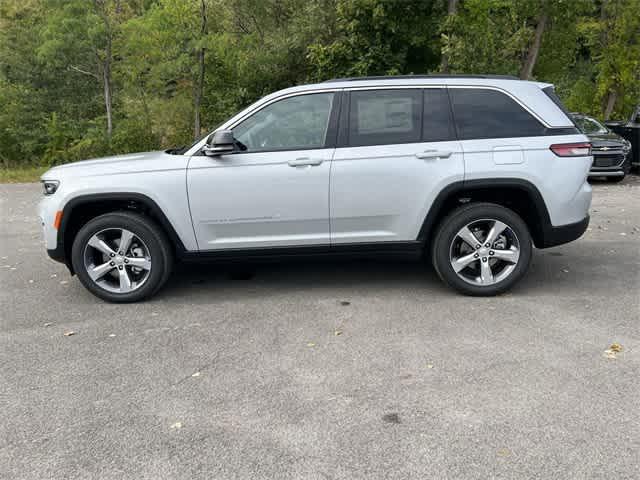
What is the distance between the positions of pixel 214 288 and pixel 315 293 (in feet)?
3.34

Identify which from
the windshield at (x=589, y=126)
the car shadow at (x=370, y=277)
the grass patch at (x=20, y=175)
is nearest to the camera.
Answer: the car shadow at (x=370, y=277)

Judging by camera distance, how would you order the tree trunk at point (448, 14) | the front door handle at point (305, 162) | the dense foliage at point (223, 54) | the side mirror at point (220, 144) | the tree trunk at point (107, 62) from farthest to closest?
1. the tree trunk at point (448, 14)
2. the dense foliage at point (223, 54)
3. the tree trunk at point (107, 62)
4. the front door handle at point (305, 162)
5. the side mirror at point (220, 144)

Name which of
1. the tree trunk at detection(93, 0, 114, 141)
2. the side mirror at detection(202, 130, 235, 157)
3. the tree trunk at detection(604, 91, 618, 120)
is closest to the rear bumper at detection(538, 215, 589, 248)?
the side mirror at detection(202, 130, 235, 157)

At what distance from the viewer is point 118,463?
3002 millimetres

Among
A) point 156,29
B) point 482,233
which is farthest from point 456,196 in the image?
point 156,29

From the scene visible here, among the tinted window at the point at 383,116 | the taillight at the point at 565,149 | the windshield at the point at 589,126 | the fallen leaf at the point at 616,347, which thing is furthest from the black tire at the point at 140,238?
the windshield at the point at 589,126

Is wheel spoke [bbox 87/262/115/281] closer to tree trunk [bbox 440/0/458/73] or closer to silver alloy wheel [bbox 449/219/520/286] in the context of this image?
silver alloy wheel [bbox 449/219/520/286]

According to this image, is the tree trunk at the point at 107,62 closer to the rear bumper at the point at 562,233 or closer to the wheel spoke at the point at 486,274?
the wheel spoke at the point at 486,274

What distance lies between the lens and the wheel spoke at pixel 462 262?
5.29 meters

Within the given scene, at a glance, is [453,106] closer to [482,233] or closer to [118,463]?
[482,233]

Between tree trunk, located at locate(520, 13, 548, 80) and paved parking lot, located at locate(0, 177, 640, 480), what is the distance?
565 inches

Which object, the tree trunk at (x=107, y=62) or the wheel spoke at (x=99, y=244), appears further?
the tree trunk at (x=107, y=62)

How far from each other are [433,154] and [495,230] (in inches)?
33.6

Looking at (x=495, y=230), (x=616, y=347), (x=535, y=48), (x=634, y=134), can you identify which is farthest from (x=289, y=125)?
(x=535, y=48)
